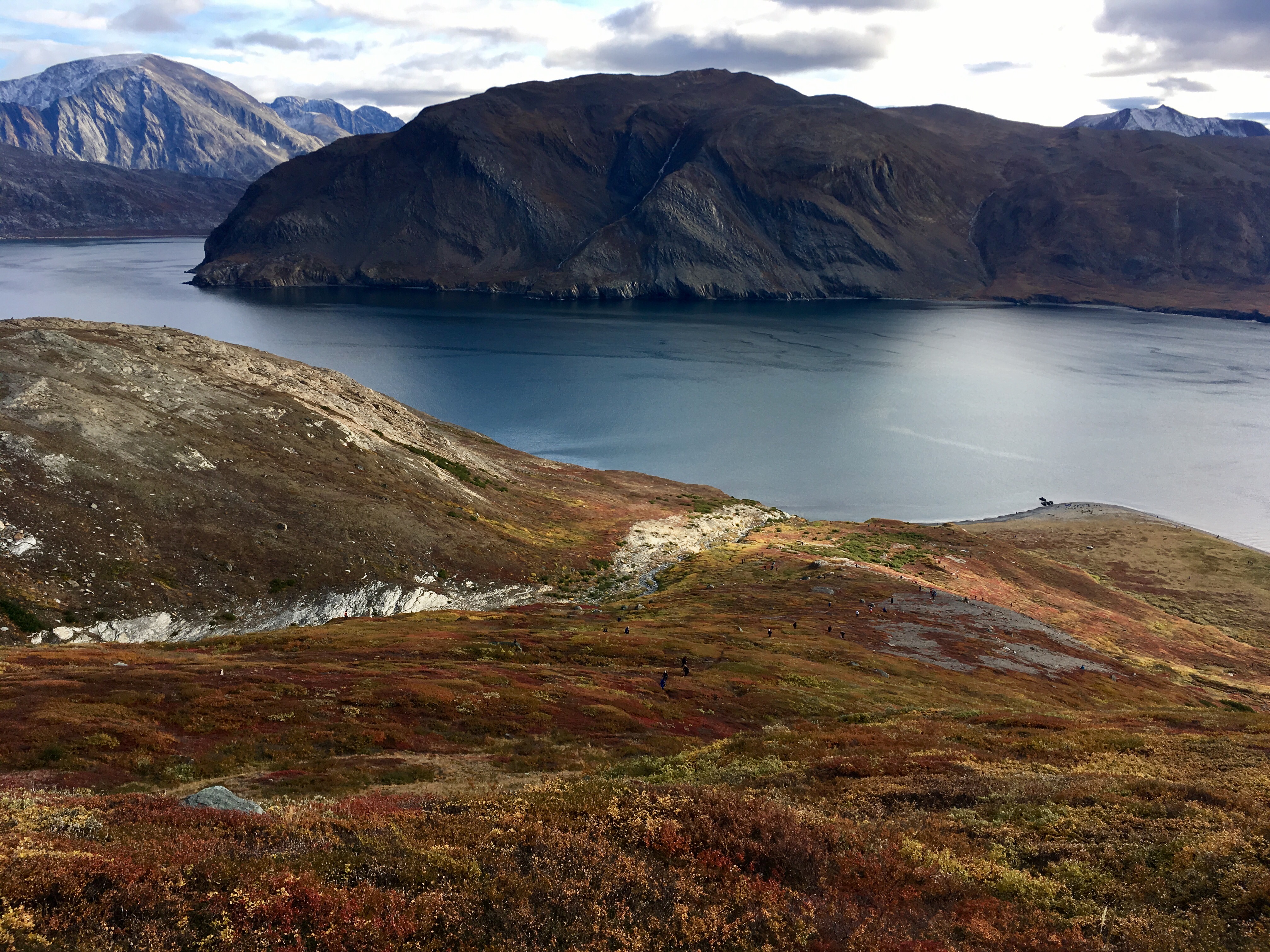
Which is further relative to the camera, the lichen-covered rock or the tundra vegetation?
the lichen-covered rock

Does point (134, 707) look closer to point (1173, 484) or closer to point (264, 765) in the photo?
point (264, 765)

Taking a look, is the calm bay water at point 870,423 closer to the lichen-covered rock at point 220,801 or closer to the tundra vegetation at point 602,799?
the tundra vegetation at point 602,799

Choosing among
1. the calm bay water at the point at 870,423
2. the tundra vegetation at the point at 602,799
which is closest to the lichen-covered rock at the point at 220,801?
the tundra vegetation at the point at 602,799

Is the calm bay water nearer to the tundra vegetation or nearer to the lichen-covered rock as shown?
the tundra vegetation

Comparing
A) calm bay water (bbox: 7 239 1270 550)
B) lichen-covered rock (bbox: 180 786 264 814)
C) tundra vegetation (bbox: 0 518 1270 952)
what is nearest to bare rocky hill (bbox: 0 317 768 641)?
tundra vegetation (bbox: 0 518 1270 952)

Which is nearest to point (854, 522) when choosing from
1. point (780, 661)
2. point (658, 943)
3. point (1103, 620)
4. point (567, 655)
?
point (1103, 620)

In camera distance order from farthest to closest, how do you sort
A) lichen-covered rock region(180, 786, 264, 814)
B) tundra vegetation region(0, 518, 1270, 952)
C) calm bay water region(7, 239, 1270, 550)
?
1. calm bay water region(7, 239, 1270, 550)
2. lichen-covered rock region(180, 786, 264, 814)
3. tundra vegetation region(0, 518, 1270, 952)

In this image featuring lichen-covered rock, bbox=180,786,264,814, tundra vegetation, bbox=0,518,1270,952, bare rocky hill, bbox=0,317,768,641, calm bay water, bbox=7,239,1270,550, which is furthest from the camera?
calm bay water, bbox=7,239,1270,550

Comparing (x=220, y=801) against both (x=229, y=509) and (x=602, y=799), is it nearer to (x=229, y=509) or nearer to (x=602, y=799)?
(x=602, y=799)
